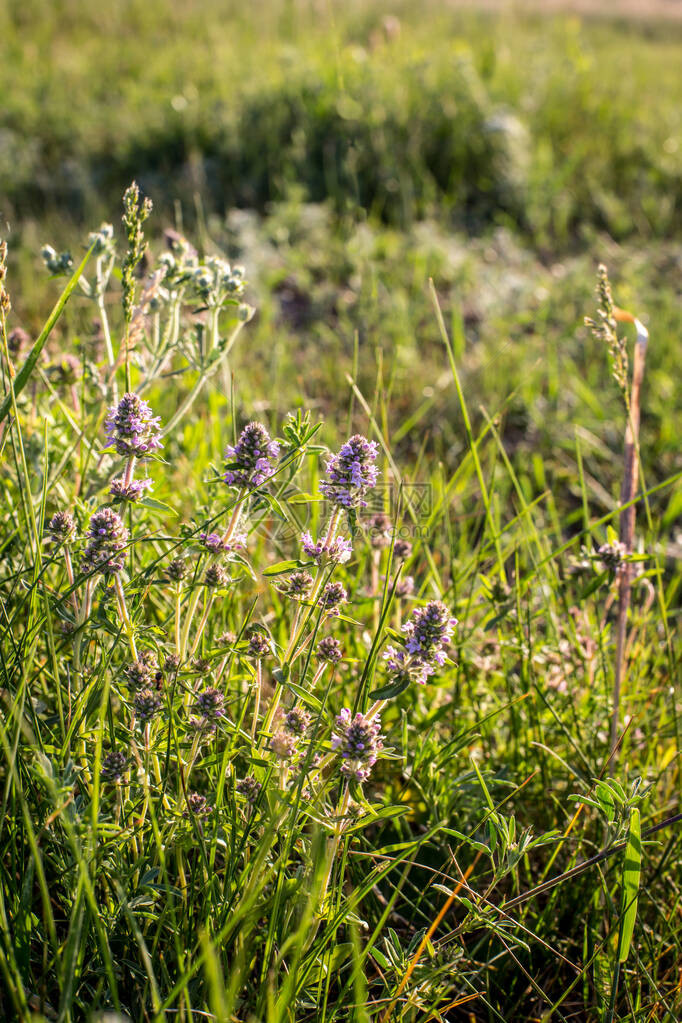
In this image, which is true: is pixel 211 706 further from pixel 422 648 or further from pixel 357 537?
pixel 357 537

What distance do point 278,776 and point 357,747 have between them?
10.3 inches

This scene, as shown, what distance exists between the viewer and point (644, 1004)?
1367mm

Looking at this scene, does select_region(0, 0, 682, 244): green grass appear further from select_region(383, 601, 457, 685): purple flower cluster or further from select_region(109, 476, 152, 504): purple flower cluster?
select_region(383, 601, 457, 685): purple flower cluster

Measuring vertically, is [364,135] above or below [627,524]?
above

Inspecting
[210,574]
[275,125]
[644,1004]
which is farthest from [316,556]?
[275,125]

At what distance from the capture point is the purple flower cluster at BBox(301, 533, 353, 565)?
1.23 meters

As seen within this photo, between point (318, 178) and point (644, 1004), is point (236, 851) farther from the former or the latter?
point (318, 178)

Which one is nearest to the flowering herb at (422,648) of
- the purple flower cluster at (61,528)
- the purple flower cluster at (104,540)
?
the purple flower cluster at (104,540)

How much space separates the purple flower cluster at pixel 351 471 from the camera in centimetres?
118

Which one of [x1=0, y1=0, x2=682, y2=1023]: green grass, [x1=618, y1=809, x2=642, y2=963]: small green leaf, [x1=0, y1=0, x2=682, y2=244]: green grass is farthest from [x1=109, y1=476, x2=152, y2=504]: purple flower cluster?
[x1=0, y1=0, x2=682, y2=244]: green grass

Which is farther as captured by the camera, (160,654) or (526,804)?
→ (526,804)

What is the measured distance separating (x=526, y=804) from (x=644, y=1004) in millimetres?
413

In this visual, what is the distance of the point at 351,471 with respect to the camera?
1184mm

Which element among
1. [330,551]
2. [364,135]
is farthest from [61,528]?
[364,135]
